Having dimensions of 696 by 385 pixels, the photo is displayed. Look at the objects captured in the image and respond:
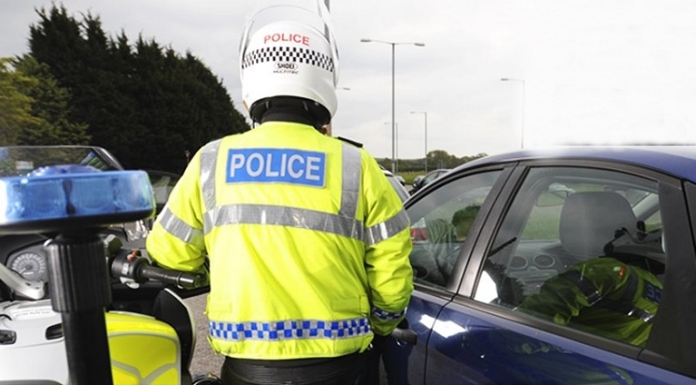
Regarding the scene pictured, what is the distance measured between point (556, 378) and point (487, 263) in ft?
1.83

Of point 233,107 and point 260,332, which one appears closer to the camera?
point 260,332

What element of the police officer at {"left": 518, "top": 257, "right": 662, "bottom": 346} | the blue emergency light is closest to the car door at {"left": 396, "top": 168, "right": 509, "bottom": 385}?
the police officer at {"left": 518, "top": 257, "right": 662, "bottom": 346}

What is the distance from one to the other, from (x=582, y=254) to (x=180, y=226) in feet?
4.31

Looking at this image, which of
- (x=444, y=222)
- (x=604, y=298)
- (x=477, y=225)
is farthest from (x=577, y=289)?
(x=444, y=222)

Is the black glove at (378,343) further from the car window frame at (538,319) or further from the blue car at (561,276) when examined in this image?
the car window frame at (538,319)

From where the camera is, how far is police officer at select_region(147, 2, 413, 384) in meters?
1.57

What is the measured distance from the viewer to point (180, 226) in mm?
1692

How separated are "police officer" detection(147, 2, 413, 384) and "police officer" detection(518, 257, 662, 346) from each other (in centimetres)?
48

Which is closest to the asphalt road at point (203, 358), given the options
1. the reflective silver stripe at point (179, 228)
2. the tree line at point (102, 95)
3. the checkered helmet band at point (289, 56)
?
the reflective silver stripe at point (179, 228)

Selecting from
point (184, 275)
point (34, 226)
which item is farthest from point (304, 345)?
point (34, 226)

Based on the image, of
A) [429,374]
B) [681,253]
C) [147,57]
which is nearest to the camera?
[681,253]

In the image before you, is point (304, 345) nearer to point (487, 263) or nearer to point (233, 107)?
point (487, 263)

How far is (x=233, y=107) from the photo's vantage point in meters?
47.8

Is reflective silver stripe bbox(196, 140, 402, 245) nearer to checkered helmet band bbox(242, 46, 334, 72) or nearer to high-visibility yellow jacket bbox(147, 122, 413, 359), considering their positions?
high-visibility yellow jacket bbox(147, 122, 413, 359)
